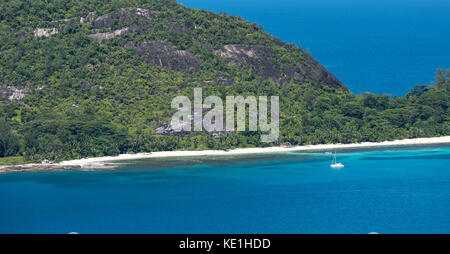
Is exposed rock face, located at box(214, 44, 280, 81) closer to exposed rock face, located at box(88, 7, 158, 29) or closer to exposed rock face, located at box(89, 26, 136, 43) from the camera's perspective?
exposed rock face, located at box(88, 7, 158, 29)

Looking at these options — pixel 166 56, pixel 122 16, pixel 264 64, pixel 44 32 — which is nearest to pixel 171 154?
pixel 166 56

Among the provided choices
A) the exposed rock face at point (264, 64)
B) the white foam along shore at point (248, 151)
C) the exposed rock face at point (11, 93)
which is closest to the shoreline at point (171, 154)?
the white foam along shore at point (248, 151)

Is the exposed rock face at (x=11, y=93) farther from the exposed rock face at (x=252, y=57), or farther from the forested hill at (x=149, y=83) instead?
the exposed rock face at (x=252, y=57)

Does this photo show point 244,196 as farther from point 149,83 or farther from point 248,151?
point 149,83

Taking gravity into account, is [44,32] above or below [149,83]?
above

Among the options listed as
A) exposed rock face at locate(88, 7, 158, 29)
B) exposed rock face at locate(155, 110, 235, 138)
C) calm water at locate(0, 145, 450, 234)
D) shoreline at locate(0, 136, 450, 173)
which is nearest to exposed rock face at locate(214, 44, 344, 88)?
exposed rock face at locate(88, 7, 158, 29)

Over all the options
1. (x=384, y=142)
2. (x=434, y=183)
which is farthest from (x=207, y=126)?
(x=434, y=183)

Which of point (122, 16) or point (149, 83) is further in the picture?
point (122, 16)
